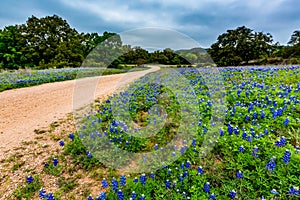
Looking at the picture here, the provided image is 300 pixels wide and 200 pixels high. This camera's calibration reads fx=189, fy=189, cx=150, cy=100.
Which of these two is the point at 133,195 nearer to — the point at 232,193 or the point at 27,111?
the point at 232,193

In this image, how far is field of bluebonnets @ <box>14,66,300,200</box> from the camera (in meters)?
2.47

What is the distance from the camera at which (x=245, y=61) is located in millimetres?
30844

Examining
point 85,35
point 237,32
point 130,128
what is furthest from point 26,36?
point 130,128

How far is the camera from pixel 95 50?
128ft

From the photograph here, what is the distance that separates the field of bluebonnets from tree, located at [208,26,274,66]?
27.3 m

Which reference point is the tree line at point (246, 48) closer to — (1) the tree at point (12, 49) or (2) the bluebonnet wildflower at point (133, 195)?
(2) the bluebonnet wildflower at point (133, 195)

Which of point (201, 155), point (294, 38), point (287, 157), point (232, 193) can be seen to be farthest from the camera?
point (294, 38)

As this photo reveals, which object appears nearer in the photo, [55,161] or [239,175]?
[239,175]

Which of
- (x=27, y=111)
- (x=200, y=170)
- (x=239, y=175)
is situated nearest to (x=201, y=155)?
(x=200, y=170)

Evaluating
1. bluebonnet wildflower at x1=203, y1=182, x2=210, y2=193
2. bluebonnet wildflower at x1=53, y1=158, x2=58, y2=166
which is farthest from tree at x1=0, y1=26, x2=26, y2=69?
bluebonnet wildflower at x1=203, y1=182, x2=210, y2=193

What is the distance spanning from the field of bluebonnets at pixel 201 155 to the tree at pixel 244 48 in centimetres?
2727

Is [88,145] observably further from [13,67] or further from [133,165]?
[13,67]

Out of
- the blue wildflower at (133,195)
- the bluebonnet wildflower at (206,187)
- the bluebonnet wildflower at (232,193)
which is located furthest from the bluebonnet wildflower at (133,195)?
the bluebonnet wildflower at (232,193)

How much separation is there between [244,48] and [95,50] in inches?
1098
